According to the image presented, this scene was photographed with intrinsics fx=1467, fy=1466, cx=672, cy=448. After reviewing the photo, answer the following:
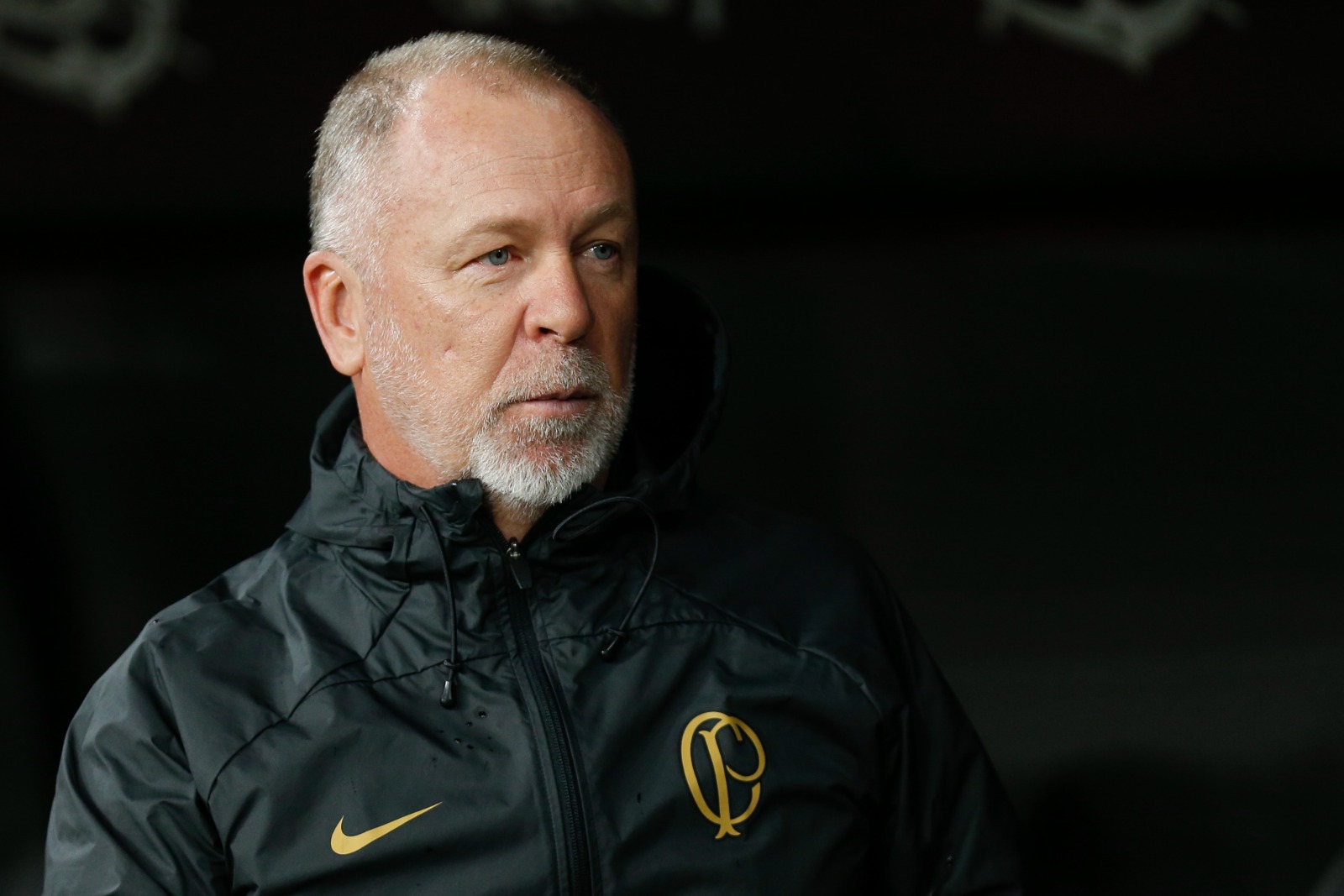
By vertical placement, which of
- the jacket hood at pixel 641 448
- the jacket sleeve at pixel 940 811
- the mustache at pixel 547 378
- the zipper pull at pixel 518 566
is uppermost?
the mustache at pixel 547 378

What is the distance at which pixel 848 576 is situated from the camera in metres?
1.65

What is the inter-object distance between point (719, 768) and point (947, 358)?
1142mm

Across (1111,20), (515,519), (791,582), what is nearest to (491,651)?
(515,519)

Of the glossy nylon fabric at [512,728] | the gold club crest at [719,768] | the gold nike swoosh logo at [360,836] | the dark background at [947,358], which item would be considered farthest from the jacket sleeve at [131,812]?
the dark background at [947,358]

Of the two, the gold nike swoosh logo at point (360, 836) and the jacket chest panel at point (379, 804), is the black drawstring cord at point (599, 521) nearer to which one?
the jacket chest panel at point (379, 804)

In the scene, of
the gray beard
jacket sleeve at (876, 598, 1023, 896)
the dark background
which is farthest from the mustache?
the dark background

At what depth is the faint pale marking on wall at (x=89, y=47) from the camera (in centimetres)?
214

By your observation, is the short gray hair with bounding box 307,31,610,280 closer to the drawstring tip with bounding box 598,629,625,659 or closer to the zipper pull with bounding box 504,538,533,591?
the zipper pull with bounding box 504,538,533,591

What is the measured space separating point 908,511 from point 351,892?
132 cm

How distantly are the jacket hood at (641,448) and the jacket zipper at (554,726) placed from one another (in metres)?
0.08

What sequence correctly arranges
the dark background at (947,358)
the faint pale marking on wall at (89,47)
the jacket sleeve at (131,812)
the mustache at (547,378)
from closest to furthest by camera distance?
1. the jacket sleeve at (131,812)
2. the mustache at (547,378)
3. the faint pale marking on wall at (89,47)
4. the dark background at (947,358)

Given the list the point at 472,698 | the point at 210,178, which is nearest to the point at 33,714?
the point at 210,178

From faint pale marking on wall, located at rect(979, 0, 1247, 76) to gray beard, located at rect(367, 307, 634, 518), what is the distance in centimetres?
111

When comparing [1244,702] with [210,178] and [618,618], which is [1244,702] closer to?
[618,618]
